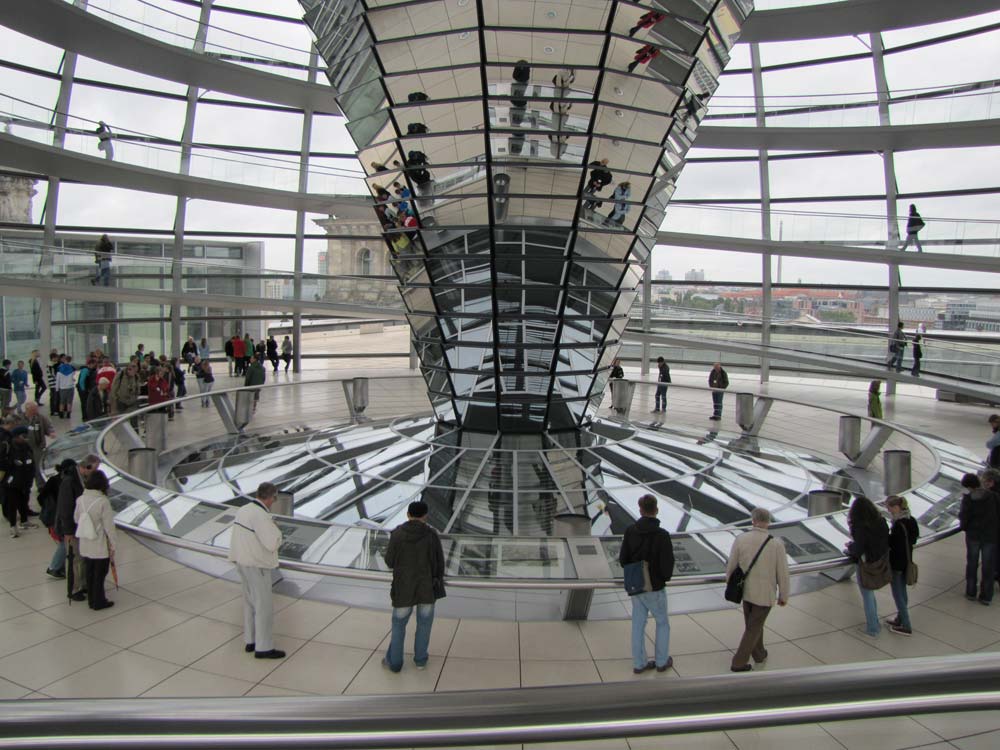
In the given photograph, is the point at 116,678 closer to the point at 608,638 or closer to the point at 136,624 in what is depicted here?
the point at 136,624

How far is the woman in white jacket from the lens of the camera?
662 cm

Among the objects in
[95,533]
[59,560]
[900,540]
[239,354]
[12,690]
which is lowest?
[12,690]

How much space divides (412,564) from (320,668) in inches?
48.6

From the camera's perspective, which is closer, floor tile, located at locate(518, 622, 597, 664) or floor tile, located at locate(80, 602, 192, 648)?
floor tile, located at locate(518, 622, 597, 664)

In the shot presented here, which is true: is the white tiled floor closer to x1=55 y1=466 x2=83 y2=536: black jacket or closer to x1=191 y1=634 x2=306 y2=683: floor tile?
x1=191 y1=634 x2=306 y2=683: floor tile

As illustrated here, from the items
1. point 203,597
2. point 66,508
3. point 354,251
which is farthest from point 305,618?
point 354,251

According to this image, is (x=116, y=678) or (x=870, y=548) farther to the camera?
(x=870, y=548)

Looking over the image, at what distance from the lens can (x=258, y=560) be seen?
19.1 ft

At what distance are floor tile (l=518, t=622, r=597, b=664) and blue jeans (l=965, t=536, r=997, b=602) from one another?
4.13 m

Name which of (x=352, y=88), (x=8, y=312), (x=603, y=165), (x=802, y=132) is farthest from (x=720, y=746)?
(x=8, y=312)

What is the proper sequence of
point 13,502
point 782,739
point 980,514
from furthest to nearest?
point 13,502, point 980,514, point 782,739

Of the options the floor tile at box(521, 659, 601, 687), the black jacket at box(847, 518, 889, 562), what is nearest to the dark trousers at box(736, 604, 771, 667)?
the floor tile at box(521, 659, 601, 687)

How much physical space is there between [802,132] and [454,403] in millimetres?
17995

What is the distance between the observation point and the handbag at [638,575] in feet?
18.5
